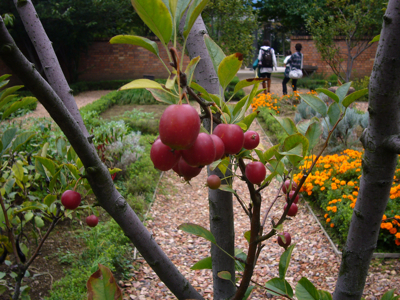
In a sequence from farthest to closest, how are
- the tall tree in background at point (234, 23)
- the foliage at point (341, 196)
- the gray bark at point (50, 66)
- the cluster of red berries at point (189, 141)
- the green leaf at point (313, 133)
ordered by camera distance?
the tall tree in background at point (234, 23)
the foliage at point (341, 196)
the gray bark at point (50, 66)
the green leaf at point (313, 133)
the cluster of red berries at point (189, 141)

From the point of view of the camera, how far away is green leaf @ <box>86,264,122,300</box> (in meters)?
A: 0.59

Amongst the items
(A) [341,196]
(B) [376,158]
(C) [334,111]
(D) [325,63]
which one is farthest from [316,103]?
(D) [325,63]

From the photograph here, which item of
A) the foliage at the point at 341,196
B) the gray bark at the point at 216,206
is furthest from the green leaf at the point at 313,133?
the foliage at the point at 341,196

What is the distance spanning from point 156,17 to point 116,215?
55cm

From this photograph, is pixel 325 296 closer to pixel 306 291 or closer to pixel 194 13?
pixel 306 291

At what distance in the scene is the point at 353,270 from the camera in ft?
2.92

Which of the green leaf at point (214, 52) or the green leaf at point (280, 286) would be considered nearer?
the green leaf at point (214, 52)

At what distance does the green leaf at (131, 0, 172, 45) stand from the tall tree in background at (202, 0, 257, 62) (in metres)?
10.6

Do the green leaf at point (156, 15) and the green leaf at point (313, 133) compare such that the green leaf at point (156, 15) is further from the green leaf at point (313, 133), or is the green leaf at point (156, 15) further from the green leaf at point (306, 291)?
the green leaf at point (306, 291)

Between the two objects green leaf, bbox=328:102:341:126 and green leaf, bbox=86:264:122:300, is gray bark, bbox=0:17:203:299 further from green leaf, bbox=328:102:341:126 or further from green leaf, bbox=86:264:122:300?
green leaf, bbox=328:102:341:126

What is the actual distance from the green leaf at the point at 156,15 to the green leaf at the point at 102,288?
444 millimetres

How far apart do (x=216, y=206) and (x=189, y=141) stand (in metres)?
0.59

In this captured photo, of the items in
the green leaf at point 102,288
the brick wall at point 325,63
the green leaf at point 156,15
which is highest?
the brick wall at point 325,63

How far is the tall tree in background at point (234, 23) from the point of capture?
423 inches
